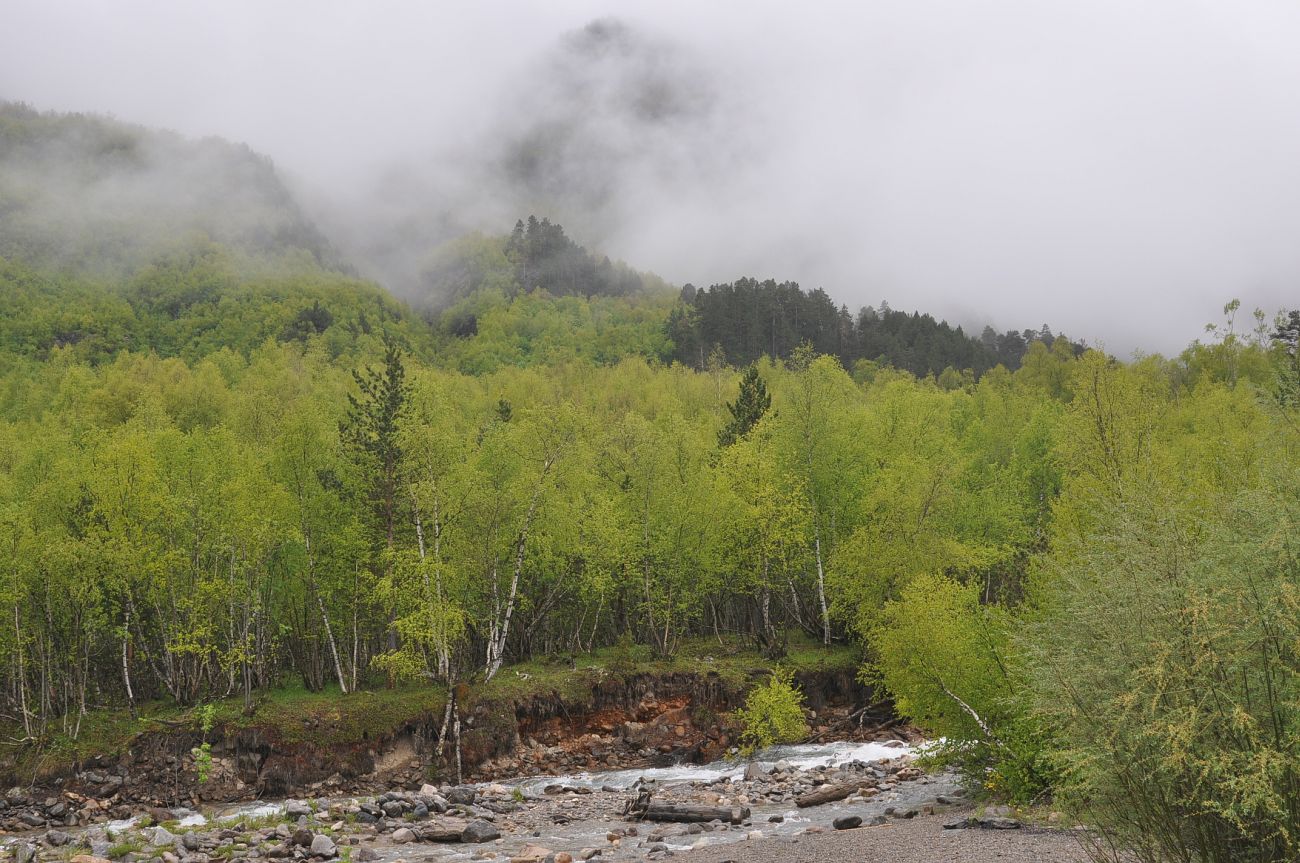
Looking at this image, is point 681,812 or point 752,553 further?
point 752,553

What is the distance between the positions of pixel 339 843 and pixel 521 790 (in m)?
7.85

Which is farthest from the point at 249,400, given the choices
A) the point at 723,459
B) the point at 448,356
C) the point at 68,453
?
the point at 448,356

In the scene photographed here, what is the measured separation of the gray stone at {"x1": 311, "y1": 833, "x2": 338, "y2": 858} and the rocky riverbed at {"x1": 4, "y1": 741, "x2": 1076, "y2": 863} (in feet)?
0.11

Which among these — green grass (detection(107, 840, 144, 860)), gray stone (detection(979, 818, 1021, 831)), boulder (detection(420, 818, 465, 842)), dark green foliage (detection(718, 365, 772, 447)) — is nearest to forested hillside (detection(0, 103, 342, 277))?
dark green foliage (detection(718, 365, 772, 447))

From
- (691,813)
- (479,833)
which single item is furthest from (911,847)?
(479,833)

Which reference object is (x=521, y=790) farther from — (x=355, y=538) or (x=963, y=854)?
(x=963, y=854)

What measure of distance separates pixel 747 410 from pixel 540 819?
30852mm

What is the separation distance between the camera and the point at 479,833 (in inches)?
870

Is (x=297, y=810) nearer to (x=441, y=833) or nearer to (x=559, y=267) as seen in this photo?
(x=441, y=833)

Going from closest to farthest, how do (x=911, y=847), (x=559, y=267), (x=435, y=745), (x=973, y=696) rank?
(x=911, y=847) → (x=973, y=696) → (x=435, y=745) → (x=559, y=267)

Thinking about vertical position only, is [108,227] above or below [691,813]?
above

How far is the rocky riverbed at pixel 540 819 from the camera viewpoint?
20.1 metres

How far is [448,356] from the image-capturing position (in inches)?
5113

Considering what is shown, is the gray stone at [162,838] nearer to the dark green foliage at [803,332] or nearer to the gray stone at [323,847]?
the gray stone at [323,847]
